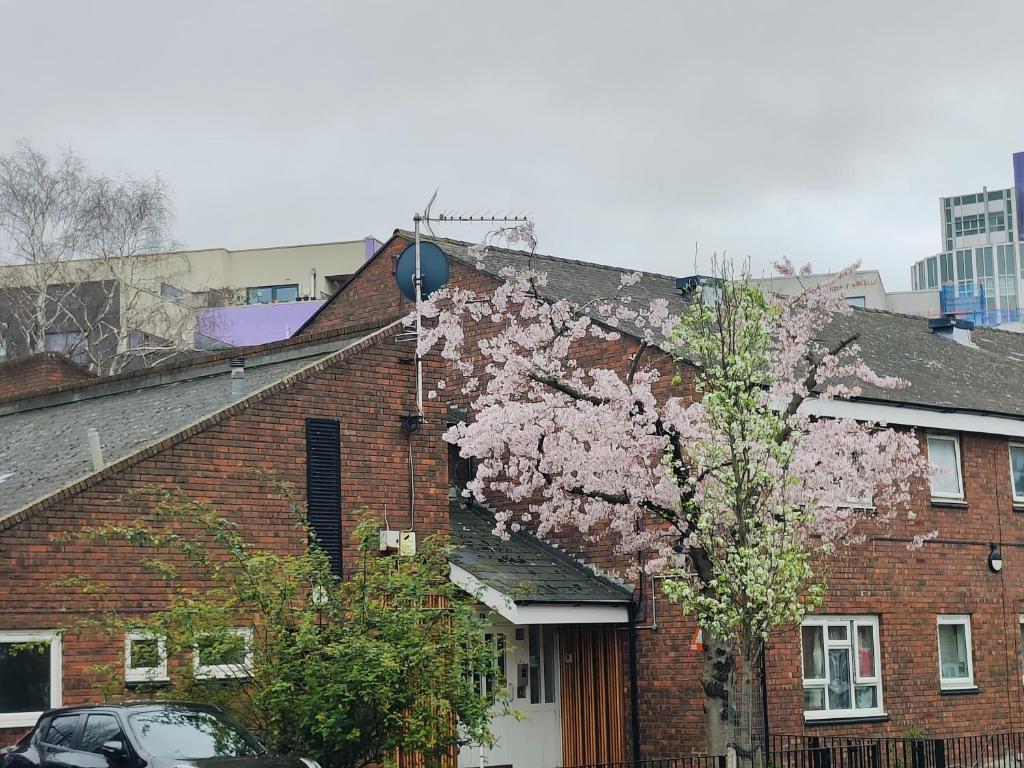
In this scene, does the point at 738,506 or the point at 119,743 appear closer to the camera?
the point at 119,743

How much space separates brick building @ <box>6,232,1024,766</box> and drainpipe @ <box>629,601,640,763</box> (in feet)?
0.11

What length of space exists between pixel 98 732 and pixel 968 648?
17366mm

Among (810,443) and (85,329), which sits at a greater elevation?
(85,329)

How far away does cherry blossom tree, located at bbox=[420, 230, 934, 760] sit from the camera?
657 inches

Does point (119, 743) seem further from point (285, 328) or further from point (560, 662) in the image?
point (285, 328)

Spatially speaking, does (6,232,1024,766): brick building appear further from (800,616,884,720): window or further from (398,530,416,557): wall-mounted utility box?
(398,530,416,557): wall-mounted utility box

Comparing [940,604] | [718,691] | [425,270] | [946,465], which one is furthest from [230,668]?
[946,465]

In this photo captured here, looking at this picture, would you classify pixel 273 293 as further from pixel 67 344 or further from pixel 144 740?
pixel 144 740

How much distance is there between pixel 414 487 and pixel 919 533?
961cm

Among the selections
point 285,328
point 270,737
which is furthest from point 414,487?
point 285,328

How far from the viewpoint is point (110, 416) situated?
70.5ft

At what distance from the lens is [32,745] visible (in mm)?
13922

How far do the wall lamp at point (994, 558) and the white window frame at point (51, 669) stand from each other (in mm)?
16691

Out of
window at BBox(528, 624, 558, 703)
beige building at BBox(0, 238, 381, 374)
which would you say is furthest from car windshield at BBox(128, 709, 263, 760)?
beige building at BBox(0, 238, 381, 374)
